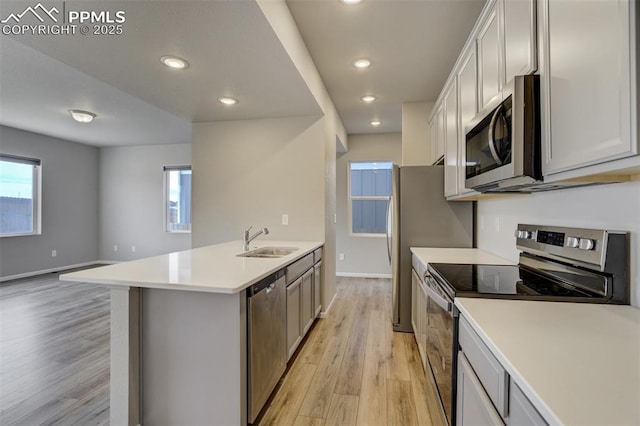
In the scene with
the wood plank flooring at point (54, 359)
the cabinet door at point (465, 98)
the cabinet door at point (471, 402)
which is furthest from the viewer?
the cabinet door at point (465, 98)

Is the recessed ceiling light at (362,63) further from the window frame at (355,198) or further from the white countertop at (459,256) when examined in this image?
the window frame at (355,198)

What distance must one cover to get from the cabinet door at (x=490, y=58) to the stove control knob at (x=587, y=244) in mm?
776

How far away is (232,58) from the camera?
218 centimetres

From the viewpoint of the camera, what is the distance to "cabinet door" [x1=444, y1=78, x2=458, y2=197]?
8.15 ft

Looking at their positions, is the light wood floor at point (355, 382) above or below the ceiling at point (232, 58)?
below

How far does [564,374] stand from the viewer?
2.30 ft

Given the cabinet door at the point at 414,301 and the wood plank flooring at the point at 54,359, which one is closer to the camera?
the wood plank flooring at the point at 54,359

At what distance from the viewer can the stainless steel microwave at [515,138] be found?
1.24 m

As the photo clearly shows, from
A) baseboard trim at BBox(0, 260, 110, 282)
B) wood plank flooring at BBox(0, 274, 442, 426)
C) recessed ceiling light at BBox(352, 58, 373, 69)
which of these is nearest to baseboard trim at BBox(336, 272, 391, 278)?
wood plank flooring at BBox(0, 274, 442, 426)

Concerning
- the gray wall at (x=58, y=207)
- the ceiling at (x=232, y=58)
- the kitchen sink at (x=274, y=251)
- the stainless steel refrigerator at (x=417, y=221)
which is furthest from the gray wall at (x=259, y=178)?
the gray wall at (x=58, y=207)

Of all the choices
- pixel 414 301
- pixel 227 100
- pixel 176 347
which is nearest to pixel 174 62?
pixel 227 100

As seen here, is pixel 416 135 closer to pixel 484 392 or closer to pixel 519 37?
pixel 519 37

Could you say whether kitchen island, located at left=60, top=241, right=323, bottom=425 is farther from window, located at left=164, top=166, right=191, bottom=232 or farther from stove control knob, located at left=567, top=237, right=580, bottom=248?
window, located at left=164, top=166, right=191, bottom=232

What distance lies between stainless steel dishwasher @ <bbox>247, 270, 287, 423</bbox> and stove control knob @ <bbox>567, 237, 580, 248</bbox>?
1.54 m
